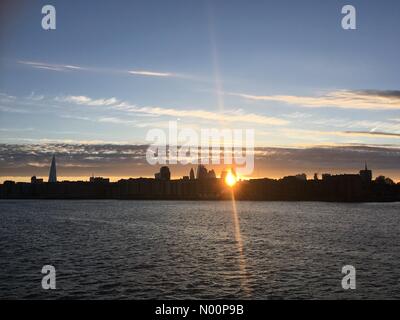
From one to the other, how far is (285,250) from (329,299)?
3556 centimetres

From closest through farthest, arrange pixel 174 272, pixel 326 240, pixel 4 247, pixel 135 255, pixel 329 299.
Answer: pixel 329 299
pixel 174 272
pixel 135 255
pixel 4 247
pixel 326 240

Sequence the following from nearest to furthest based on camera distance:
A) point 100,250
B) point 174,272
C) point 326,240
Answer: point 174,272 → point 100,250 → point 326,240

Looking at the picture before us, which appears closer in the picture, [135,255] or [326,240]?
[135,255]

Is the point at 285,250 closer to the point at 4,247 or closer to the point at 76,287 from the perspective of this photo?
the point at 76,287

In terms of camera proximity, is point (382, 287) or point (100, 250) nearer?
point (382, 287)

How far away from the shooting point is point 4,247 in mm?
81750

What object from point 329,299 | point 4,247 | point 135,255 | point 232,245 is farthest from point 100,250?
point 329,299

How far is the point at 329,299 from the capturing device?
41.7 m
